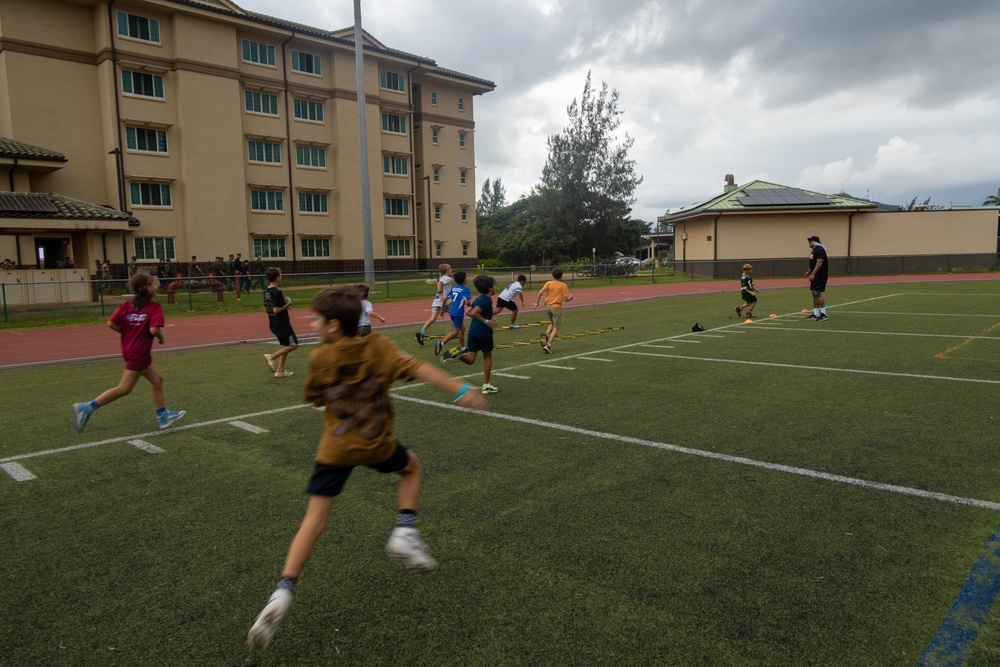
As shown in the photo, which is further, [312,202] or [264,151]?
[312,202]

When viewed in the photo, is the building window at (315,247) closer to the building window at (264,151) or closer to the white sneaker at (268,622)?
the building window at (264,151)

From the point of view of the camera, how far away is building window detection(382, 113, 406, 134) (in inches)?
1807

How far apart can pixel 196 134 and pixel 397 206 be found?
14.5m

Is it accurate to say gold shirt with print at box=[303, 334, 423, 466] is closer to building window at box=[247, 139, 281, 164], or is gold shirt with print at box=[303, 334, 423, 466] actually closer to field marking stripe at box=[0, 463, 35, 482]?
field marking stripe at box=[0, 463, 35, 482]

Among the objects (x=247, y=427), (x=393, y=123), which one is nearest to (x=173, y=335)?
(x=247, y=427)

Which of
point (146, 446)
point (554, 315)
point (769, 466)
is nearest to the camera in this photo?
point (769, 466)

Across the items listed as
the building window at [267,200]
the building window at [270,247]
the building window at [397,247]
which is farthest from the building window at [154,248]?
the building window at [397,247]

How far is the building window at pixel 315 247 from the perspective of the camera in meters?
42.6

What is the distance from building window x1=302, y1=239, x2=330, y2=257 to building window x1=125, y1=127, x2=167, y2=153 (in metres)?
9.73

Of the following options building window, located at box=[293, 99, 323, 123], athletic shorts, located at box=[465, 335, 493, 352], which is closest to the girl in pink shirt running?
athletic shorts, located at box=[465, 335, 493, 352]

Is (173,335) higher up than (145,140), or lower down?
lower down

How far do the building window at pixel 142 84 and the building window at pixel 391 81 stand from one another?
14353 mm

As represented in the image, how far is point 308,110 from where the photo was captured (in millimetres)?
41906

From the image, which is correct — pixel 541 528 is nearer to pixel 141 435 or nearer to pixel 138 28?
pixel 141 435
